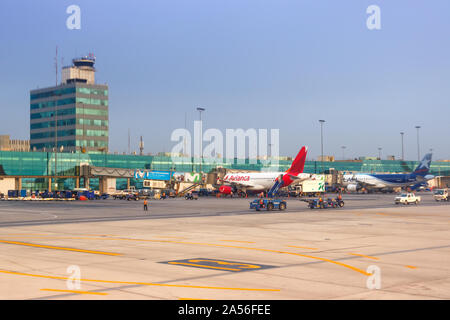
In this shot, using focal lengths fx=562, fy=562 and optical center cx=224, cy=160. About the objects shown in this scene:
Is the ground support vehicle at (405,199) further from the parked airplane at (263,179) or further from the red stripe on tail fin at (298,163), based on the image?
the red stripe on tail fin at (298,163)

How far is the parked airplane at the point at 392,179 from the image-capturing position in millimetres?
150375

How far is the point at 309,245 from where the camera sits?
33.2m

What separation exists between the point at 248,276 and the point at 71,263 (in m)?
8.63

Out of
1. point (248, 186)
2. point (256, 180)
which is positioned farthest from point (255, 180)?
point (248, 186)

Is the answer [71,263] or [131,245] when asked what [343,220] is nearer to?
[131,245]

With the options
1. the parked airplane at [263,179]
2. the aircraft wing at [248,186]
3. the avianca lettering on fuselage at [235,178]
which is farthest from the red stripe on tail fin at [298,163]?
the avianca lettering on fuselage at [235,178]

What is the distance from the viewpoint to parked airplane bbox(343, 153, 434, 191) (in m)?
150

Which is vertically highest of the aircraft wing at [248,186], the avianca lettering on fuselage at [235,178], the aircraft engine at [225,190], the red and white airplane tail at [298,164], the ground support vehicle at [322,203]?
the red and white airplane tail at [298,164]

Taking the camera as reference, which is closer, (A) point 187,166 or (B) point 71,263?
(B) point 71,263

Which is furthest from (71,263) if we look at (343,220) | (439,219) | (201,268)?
(439,219)

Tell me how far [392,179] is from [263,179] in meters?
45.1

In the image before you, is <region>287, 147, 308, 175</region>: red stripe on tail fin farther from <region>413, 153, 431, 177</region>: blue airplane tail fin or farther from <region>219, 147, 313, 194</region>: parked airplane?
<region>413, 153, 431, 177</region>: blue airplane tail fin

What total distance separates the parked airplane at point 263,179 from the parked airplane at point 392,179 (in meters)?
37.3
